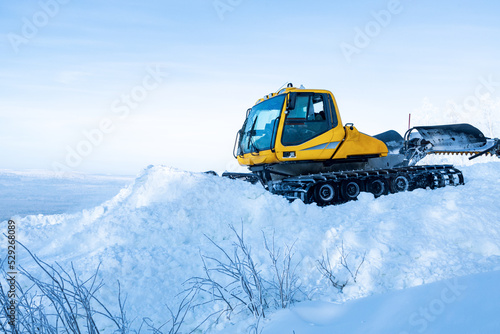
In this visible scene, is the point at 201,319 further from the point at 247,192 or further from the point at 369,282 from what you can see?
the point at 247,192

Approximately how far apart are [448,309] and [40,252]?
21.0ft

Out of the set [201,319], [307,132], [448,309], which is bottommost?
[201,319]

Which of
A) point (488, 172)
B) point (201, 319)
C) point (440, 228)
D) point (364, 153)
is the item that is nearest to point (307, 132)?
point (364, 153)

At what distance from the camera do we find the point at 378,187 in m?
9.48

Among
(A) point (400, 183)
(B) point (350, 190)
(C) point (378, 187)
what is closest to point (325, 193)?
(B) point (350, 190)

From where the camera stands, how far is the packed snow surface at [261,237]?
14.1 feet

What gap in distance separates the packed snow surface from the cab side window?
162cm

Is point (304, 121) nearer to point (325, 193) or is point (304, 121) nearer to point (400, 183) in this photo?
point (325, 193)

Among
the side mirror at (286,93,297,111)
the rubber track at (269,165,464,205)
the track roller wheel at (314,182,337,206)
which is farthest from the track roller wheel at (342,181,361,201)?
the side mirror at (286,93,297,111)

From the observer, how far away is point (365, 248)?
16.1ft

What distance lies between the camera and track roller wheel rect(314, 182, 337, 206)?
8.51 m

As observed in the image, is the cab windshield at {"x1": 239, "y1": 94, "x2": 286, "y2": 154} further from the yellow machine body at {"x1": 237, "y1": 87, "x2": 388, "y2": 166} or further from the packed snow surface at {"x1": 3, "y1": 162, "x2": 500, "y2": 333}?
the packed snow surface at {"x1": 3, "y1": 162, "x2": 500, "y2": 333}

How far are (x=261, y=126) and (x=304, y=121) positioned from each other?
1.11 m

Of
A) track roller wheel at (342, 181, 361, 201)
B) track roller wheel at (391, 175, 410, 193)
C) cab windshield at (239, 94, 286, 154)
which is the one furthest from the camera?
track roller wheel at (391, 175, 410, 193)
